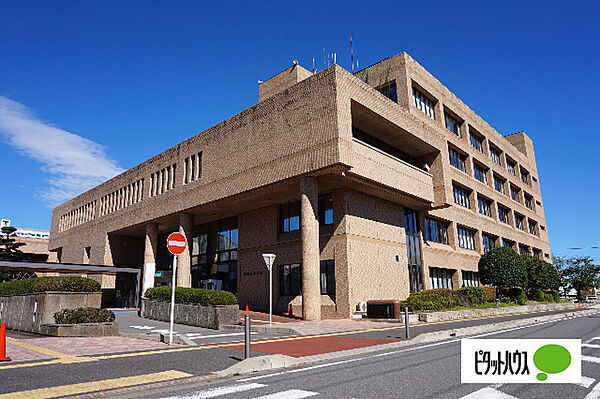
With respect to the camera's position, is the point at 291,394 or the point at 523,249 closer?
the point at 291,394

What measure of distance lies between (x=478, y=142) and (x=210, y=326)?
39.1m

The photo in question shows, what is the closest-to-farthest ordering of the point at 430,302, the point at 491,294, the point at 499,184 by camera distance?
the point at 430,302 < the point at 491,294 < the point at 499,184

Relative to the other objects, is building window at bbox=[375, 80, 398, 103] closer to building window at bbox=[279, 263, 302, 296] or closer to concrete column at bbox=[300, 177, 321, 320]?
concrete column at bbox=[300, 177, 321, 320]

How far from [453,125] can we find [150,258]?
31355mm

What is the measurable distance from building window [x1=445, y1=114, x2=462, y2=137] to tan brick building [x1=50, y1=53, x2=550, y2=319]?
282mm

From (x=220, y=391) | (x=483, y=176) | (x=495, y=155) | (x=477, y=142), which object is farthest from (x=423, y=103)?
(x=220, y=391)

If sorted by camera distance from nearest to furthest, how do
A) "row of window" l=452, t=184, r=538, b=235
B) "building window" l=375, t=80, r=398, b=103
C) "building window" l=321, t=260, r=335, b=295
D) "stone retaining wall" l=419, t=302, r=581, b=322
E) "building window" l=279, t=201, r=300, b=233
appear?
"stone retaining wall" l=419, t=302, r=581, b=322
"building window" l=321, t=260, r=335, b=295
"building window" l=279, t=201, r=300, b=233
"building window" l=375, t=80, r=398, b=103
"row of window" l=452, t=184, r=538, b=235

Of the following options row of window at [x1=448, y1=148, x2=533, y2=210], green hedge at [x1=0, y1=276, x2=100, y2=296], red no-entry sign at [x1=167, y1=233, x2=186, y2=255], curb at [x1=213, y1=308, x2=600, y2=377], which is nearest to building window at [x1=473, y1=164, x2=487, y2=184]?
row of window at [x1=448, y1=148, x2=533, y2=210]

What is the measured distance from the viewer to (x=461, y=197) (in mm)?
39500

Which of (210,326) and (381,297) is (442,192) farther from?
(210,326)

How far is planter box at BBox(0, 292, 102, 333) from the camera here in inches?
545

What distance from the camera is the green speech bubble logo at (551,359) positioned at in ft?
19.4

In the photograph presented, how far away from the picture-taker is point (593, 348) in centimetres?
1065

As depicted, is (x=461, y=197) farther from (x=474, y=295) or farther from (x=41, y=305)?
(x=41, y=305)
